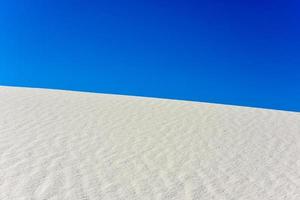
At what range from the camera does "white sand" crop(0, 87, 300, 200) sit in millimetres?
5578

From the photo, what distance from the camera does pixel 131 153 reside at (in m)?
7.34

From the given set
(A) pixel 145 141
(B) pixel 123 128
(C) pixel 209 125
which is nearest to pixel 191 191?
(A) pixel 145 141

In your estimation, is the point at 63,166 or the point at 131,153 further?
the point at 131,153

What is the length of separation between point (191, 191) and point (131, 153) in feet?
6.64

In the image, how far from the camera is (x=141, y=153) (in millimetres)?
7406

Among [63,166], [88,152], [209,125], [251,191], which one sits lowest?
[251,191]

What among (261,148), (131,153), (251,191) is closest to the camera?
(251,191)

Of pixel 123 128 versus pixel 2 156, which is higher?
pixel 123 128

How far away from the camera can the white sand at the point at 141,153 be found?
5.58 meters

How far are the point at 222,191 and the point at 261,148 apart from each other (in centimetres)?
300

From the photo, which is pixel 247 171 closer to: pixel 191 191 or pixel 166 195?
A: pixel 191 191

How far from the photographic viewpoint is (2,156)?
6.61 meters

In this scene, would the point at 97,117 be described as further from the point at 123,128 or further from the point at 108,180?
the point at 108,180

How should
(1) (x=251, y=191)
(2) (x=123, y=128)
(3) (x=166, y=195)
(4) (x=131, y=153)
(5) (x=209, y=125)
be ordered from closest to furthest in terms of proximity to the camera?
(3) (x=166, y=195), (1) (x=251, y=191), (4) (x=131, y=153), (2) (x=123, y=128), (5) (x=209, y=125)
